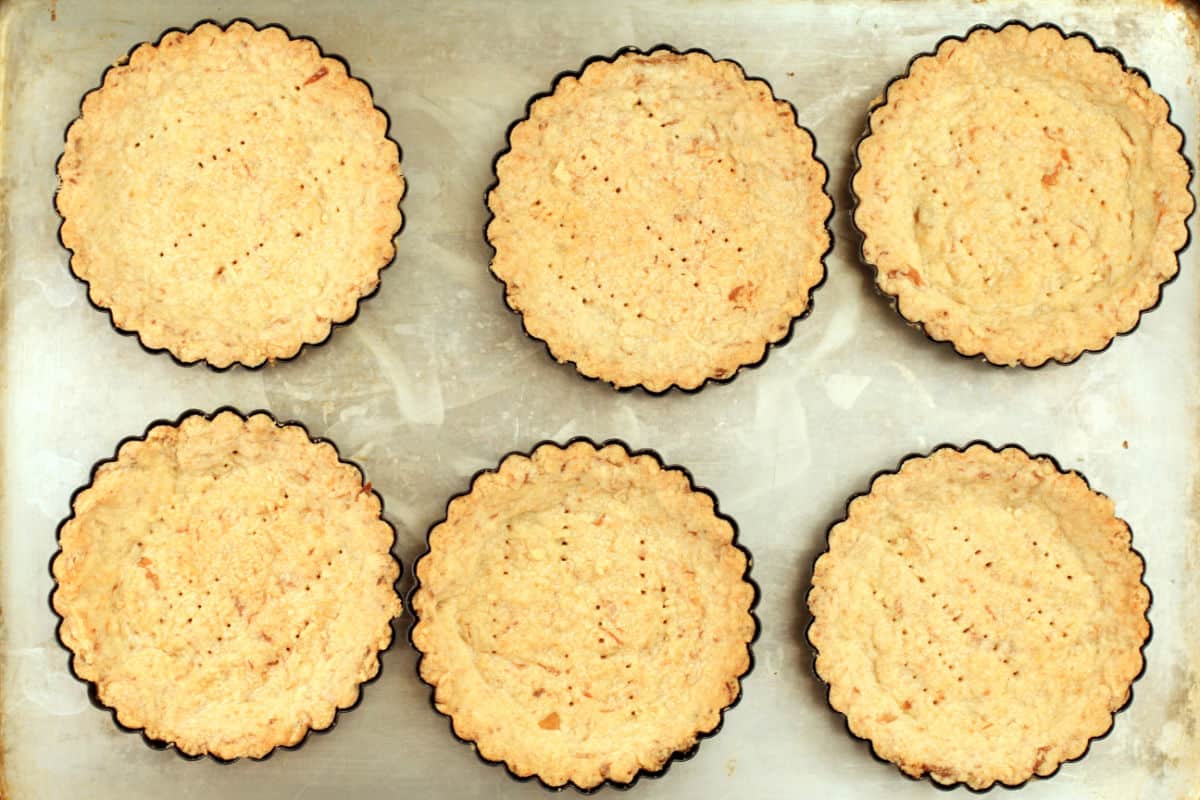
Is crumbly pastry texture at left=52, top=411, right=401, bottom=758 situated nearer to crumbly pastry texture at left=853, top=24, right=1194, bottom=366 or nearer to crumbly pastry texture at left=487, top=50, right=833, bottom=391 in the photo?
crumbly pastry texture at left=487, top=50, right=833, bottom=391

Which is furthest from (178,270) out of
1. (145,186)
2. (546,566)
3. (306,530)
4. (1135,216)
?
(1135,216)

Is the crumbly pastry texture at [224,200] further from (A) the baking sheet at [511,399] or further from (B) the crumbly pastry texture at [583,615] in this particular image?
(B) the crumbly pastry texture at [583,615]

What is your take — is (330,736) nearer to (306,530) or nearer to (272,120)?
(306,530)

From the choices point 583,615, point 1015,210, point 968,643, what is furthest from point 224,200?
point 968,643

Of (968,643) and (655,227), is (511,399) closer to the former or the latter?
(655,227)

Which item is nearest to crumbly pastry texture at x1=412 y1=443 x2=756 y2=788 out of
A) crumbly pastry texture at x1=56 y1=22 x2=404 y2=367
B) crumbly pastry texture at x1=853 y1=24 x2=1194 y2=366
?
crumbly pastry texture at x1=56 y1=22 x2=404 y2=367

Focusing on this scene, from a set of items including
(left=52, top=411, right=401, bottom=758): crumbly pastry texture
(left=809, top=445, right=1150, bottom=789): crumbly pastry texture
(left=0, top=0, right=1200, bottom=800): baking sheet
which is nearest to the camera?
(left=52, top=411, right=401, bottom=758): crumbly pastry texture

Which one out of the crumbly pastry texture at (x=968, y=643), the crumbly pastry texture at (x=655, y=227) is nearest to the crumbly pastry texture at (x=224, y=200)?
the crumbly pastry texture at (x=655, y=227)
